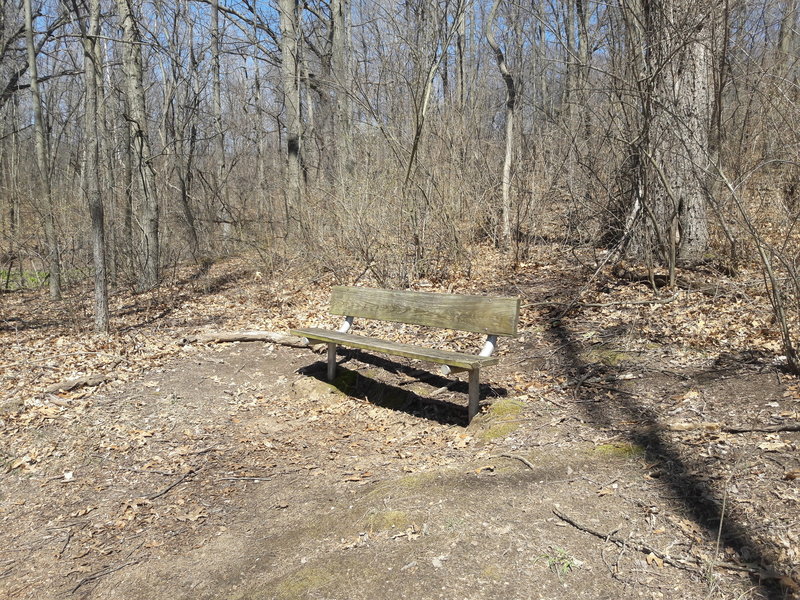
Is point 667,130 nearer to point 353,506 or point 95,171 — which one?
point 353,506

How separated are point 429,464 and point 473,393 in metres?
0.76

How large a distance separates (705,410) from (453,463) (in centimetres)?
164

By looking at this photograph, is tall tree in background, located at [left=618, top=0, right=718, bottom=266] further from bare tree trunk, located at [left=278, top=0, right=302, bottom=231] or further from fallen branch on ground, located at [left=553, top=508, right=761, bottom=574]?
bare tree trunk, located at [left=278, top=0, right=302, bottom=231]

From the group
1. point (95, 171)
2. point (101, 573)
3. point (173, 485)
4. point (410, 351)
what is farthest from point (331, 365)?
point (95, 171)

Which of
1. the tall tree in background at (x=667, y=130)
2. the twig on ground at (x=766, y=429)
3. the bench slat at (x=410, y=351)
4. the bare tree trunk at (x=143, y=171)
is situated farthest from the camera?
the bare tree trunk at (x=143, y=171)

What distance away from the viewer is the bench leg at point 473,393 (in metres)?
4.60

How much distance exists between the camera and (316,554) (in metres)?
3.26

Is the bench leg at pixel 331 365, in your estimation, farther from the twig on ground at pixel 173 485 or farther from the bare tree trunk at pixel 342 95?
the bare tree trunk at pixel 342 95

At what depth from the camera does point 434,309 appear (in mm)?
5391

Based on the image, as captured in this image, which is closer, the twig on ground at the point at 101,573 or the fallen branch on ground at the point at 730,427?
the twig on ground at the point at 101,573

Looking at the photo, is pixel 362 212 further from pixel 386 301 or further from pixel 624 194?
pixel 624 194

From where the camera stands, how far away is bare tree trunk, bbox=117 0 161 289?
1063 cm

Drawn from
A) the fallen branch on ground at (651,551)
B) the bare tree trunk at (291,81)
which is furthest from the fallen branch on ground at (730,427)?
the bare tree trunk at (291,81)

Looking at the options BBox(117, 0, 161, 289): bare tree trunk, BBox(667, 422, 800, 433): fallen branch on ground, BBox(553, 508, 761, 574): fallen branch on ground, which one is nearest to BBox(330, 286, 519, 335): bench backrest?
BBox(667, 422, 800, 433): fallen branch on ground
